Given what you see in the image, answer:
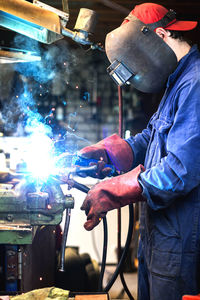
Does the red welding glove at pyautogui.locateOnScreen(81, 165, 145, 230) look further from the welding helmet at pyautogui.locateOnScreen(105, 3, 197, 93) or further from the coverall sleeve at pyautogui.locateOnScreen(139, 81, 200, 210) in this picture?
the welding helmet at pyautogui.locateOnScreen(105, 3, 197, 93)

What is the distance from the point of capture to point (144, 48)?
169 centimetres

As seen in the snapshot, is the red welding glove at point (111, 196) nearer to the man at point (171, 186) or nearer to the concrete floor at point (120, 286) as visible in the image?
the man at point (171, 186)

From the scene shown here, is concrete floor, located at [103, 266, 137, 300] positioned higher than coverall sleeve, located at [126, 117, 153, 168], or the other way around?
coverall sleeve, located at [126, 117, 153, 168]

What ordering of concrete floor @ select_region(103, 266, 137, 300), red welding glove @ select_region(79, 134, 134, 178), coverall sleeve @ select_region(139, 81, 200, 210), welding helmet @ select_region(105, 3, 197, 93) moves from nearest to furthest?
1. coverall sleeve @ select_region(139, 81, 200, 210)
2. welding helmet @ select_region(105, 3, 197, 93)
3. red welding glove @ select_region(79, 134, 134, 178)
4. concrete floor @ select_region(103, 266, 137, 300)

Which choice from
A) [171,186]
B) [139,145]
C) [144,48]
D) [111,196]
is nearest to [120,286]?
[139,145]

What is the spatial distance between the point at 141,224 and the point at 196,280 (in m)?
0.40

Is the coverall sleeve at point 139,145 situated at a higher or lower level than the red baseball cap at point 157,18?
lower

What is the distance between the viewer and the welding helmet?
1.69 metres

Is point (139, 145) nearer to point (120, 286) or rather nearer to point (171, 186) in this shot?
point (171, 186)

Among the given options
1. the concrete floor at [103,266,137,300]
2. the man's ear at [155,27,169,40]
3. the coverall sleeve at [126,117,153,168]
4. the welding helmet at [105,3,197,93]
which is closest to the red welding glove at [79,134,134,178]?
the coverall sleeve at [126,117,153,168]

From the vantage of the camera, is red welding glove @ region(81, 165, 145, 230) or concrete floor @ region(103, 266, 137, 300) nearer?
red welding glove @ region(81, 165, 145, 230)

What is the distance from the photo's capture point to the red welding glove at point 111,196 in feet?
5.06

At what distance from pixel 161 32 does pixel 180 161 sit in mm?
669

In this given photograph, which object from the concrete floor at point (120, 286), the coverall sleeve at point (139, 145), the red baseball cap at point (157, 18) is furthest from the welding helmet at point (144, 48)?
the concrete floor at point (120, 286)
